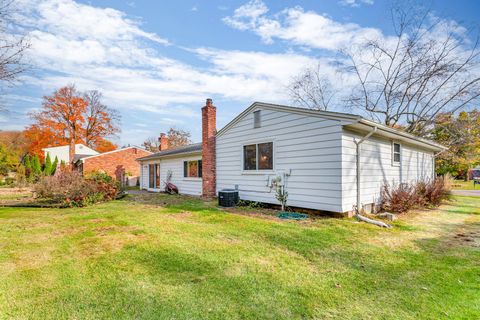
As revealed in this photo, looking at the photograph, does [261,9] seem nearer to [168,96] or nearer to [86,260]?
[168,96]

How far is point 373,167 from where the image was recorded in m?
8.20

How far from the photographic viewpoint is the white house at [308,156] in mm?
6996

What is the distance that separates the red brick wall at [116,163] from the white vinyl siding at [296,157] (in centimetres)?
1694

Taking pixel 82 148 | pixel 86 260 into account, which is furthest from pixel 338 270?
pixel 82 148

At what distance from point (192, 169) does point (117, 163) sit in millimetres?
13086

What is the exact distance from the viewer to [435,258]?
4039mm

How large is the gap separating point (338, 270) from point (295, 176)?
461cm

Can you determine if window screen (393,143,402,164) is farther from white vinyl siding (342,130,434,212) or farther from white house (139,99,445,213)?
white vinyl siding (342,130,434,212)

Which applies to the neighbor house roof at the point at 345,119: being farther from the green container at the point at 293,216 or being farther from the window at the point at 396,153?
the green container at the point at 293,216

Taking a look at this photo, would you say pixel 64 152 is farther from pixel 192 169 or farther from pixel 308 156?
pixel 308 156

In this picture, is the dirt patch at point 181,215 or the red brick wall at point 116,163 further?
the red brick wall at point 116,163

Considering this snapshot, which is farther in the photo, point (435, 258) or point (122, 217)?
point (122, 217)

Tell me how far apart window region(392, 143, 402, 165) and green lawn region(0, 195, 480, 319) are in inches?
151

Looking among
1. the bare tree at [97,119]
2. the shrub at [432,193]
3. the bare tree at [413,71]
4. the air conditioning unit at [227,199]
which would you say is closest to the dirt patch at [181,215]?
the air conditioning unit at [227,199]
